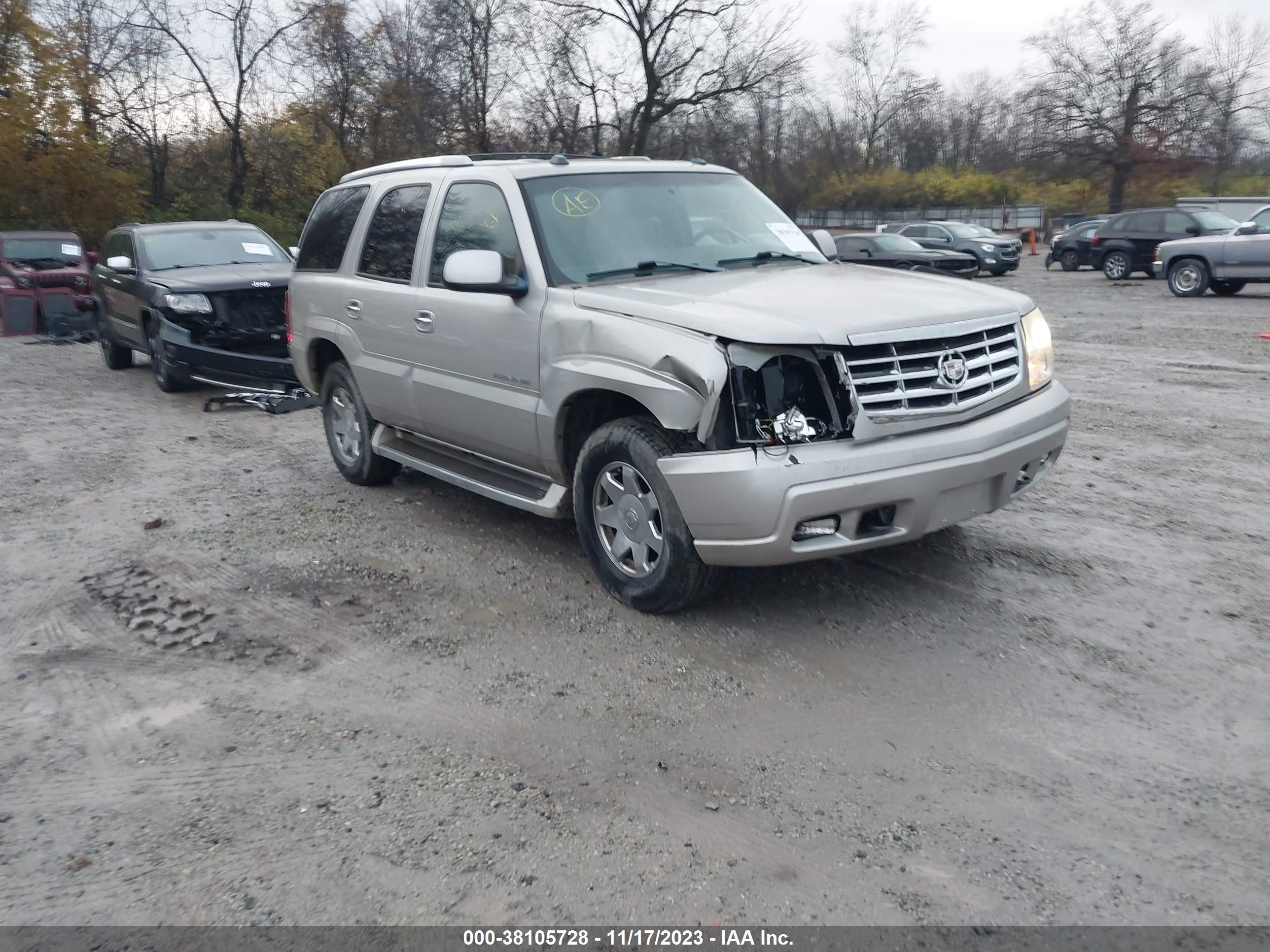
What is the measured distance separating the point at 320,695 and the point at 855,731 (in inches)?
79.1

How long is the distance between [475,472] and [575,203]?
A: 1.50 meters

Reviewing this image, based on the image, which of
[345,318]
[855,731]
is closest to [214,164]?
[345,318]

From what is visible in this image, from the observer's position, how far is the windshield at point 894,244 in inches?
957

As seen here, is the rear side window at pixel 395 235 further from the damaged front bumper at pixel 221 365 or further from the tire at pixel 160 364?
the tire at pixel 160 364

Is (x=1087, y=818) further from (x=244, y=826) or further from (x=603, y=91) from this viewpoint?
(x=603, y=91)

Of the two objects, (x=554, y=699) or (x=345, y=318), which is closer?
(x=554, y=699)

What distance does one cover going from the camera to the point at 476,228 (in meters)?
5.55

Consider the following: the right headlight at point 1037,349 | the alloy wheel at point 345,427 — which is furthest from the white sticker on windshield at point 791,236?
the alloy wheel at point 345,427

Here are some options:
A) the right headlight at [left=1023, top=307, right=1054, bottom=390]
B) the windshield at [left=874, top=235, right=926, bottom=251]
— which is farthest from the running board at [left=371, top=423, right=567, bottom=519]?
the windshield at [left=874, top=235, right=926, bottom=251]

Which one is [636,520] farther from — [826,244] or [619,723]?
[826,244]

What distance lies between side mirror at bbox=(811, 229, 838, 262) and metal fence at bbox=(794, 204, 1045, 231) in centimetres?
4265

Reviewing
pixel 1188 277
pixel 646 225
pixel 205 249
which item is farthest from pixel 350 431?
pixel 1188 277

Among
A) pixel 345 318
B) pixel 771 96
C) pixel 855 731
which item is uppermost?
pixel 771 96

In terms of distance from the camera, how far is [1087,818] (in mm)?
3201
